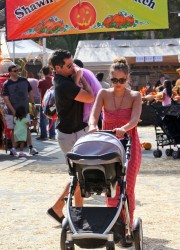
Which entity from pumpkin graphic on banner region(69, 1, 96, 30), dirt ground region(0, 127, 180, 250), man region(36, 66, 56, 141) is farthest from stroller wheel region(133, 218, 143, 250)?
pumpkin graphic on banner region(69, 1, 96, 30)

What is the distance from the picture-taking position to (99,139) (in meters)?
6.60

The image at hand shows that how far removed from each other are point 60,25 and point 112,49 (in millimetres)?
17227

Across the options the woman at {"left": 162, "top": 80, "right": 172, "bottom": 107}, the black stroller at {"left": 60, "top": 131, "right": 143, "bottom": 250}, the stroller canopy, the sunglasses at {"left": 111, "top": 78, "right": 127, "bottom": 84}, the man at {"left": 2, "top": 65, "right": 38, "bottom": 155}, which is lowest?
the woman at {"left": 162, "top": 80, "right": 172, "bottom": 107}

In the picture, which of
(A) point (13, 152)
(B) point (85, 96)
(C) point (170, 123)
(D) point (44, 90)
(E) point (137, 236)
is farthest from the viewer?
(D) point (44, 90)

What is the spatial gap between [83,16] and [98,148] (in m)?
17.7

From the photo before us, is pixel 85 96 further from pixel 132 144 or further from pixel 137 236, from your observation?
pixel 137 236

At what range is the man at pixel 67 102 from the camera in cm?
834

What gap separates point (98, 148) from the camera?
653cm

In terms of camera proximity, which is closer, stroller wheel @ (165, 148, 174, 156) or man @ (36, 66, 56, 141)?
stroller wheel @ (165, 148, 174, 156)

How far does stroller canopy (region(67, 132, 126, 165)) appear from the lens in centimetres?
645

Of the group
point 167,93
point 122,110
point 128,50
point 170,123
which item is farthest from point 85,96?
point 128,50

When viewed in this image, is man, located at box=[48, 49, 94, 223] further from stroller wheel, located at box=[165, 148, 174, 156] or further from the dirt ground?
stroller wheel, located at box=[165, 148, 174, 156]

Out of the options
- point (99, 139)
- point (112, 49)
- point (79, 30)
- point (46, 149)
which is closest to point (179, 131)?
point (46, 149)

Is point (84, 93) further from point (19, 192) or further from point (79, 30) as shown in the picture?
point (79, 30)
